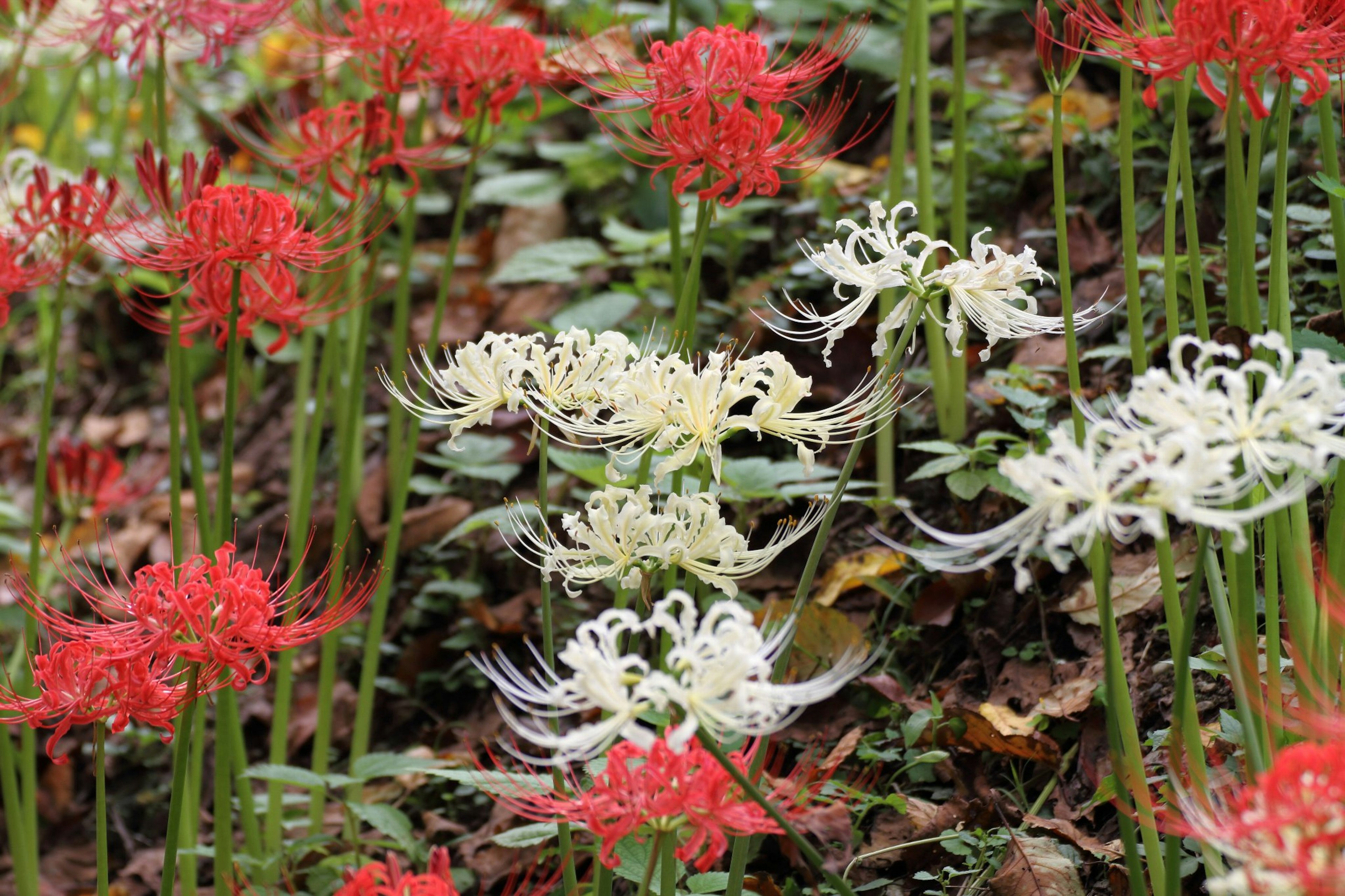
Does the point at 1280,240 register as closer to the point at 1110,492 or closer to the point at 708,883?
the point at 1110,492

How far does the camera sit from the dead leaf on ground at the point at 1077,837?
1.37 meters

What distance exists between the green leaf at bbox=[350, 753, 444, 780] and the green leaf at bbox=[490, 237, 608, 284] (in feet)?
3.88

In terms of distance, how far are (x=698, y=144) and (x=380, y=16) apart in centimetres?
74

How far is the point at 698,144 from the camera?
136cm

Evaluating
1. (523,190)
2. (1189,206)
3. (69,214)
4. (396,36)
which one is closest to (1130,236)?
(1189,206)

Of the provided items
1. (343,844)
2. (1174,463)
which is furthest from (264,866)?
(1174,463)

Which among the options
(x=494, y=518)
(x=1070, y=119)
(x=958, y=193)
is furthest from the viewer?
(x=1070, y=119)

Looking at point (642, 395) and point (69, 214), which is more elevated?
point (69, 214)

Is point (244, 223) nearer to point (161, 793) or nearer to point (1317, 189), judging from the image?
point (161, 793)

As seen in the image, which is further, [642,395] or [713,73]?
[713,73]

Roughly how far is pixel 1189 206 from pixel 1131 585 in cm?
65

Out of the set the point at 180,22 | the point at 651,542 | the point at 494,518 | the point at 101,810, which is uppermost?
the point at 180,22

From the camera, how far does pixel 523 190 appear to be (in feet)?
10.6

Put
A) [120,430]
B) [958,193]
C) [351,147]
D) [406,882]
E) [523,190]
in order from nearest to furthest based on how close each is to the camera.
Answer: [406,882] → [351,147] → [958,193] → [523,190] → [120,430]
